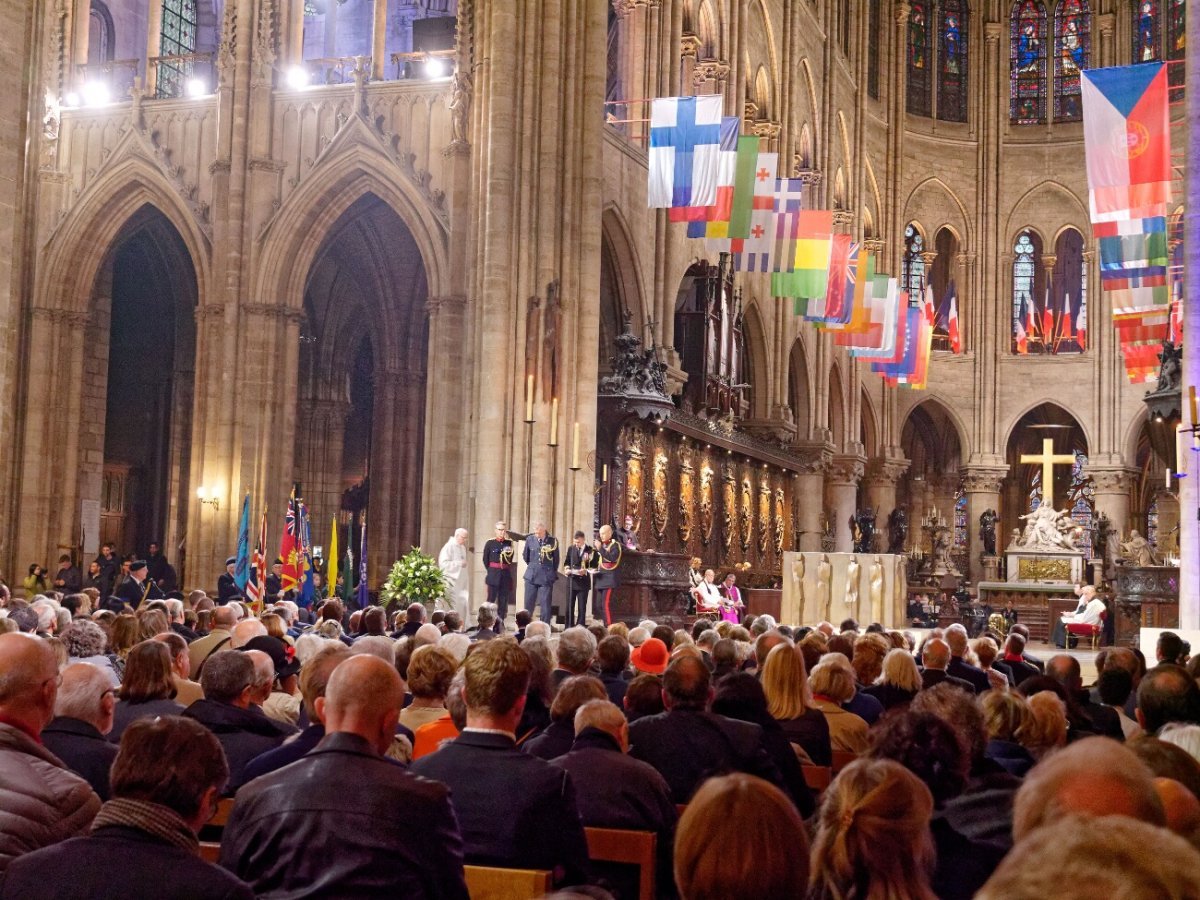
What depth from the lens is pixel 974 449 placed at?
45.0 m

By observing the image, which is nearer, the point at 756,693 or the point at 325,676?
the point at 325,676

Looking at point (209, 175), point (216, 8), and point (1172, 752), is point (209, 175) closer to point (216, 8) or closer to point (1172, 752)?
→ point (216, 8)

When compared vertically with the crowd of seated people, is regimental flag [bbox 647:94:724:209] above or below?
above

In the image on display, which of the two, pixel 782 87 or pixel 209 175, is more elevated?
pixel 782 87

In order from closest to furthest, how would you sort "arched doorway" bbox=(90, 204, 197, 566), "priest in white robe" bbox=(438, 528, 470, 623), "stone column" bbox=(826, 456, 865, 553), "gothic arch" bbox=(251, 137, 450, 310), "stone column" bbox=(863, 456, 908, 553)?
1. "priest in white robe" bbox=(438, 528, 470, 623)
2. "gothic arch" bbox=(251, 137, 450, 310)
3. "arched doorway" bbox=(90, 204, 197, 566)
4. "stone column" bbox=(826, 456, 865, 553)
5. "stone column" bbox=(863, 456, 908, 553)

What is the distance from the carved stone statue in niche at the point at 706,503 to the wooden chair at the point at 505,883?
1038 inches

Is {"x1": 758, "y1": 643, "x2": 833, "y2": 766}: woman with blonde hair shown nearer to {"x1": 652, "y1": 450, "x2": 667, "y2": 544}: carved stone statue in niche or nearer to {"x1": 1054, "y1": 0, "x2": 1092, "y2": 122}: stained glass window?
{"x1": 652, "y1": 450, "x2": 667, "y2": 544}: carved stone statue in niche

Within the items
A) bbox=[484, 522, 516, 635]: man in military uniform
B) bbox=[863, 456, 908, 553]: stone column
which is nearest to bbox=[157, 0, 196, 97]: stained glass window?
bbox=[484, 522, 516, 635]: man in military uniform

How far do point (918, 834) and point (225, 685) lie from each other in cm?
383

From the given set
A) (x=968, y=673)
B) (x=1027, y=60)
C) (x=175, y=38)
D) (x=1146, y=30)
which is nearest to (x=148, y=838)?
(x=968, y=673)

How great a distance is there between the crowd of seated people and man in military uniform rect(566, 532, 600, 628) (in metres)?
10.9

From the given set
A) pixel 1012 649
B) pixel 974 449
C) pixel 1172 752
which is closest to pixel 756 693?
pixel 1172 752

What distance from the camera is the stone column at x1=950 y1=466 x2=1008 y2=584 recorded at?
44781 mm

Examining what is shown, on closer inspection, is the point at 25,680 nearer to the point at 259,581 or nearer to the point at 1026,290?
the point at 259,581
